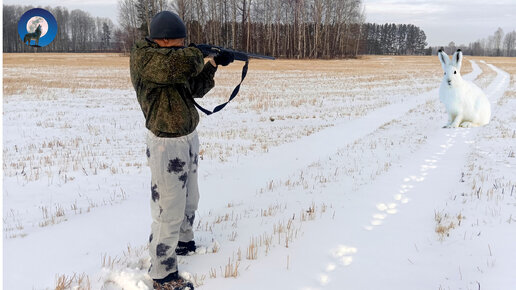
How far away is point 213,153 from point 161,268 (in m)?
4.74

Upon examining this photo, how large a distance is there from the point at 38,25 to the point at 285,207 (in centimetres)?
1001

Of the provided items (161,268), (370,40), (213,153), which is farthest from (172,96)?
(370,40)

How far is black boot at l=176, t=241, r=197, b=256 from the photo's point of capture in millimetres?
3602

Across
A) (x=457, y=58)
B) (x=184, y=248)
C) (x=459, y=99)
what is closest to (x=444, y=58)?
(x=457, y=58)

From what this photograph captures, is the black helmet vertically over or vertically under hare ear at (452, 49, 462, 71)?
under

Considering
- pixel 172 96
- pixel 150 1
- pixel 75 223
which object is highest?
pixel 150 1

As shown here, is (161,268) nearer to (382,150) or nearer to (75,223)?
(75,223)

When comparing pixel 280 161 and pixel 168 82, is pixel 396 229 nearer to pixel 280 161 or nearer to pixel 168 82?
pixel 168 82

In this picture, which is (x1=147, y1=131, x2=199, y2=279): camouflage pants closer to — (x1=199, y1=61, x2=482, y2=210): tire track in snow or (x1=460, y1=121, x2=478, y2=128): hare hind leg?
(x1=199, y1=61, x2=482, y2=210): tire track in snow

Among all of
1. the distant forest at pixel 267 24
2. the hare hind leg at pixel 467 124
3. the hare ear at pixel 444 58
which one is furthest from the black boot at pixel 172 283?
the distant forest at pixel 267 24

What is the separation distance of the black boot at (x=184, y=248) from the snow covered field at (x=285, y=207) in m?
0.12

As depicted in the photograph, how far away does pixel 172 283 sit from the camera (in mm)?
3039

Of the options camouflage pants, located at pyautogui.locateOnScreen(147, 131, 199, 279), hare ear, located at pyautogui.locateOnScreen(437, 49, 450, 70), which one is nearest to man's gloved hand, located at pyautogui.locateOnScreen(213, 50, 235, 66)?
camouflage pants, located at pyautogui.locateOnScreen(147, 131, 199, 279)

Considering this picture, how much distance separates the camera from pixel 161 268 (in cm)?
304
